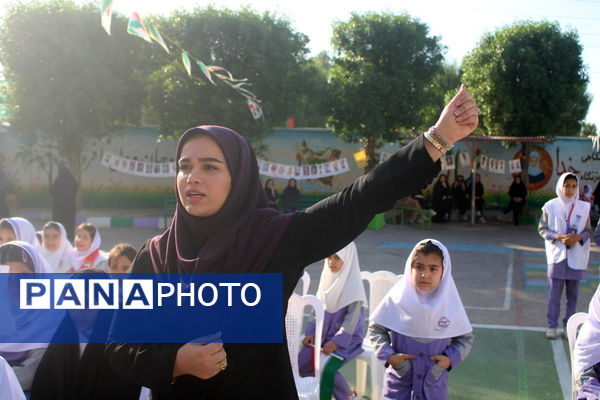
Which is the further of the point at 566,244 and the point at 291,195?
the point at 291,195

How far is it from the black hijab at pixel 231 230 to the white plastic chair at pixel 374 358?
2.31m

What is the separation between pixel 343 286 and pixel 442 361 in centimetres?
111

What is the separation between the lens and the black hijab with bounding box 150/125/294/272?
1.57 m

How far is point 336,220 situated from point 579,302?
22.0 feet

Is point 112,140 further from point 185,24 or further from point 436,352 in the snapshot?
point 436,352

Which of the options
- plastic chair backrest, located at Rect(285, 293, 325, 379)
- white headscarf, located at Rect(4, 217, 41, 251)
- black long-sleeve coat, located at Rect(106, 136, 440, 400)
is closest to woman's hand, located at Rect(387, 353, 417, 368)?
plastic chair backrest, located at Rect(285, 293, 325, 379)

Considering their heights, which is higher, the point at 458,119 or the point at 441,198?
the point at 458,119

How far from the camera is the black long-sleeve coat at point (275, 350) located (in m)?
1.46

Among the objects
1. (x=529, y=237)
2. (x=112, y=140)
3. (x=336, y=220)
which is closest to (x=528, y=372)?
(x=336, y=220)

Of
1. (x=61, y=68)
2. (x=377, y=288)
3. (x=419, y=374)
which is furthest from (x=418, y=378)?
(x=61, y=68)

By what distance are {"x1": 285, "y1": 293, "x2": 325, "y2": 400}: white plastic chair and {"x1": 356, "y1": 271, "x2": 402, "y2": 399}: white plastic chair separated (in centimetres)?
35

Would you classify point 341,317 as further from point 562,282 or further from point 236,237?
point 562,282

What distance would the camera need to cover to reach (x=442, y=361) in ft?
10.3

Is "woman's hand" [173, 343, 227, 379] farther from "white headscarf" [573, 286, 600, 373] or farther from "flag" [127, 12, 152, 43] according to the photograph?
"flag" [127, 12, 152, 43]
